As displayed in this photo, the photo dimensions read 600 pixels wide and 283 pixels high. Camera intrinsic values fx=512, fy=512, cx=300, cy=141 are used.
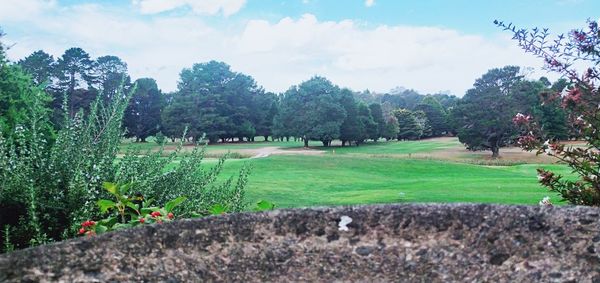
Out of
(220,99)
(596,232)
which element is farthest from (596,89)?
(220,99)

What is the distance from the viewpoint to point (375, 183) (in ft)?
52.1

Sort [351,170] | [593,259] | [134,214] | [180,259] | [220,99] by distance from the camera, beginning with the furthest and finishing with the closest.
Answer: [220,99], [351,170], [134,214], [593,259], [180,259]

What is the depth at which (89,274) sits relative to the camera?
5.05ft

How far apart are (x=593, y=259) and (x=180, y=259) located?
1.45 metres

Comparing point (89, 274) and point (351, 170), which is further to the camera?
point (351, 170)

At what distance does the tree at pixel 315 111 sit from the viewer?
4053 centimetres

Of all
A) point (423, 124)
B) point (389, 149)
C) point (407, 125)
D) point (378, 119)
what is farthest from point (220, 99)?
point (423, 124)

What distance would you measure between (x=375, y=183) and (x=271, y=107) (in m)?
36.3

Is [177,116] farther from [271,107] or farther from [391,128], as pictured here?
[391,128]

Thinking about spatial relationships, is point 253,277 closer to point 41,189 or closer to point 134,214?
point 134,214

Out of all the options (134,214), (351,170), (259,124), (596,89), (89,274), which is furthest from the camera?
(259,124)

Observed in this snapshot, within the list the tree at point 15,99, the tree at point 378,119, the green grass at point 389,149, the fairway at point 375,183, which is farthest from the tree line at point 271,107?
the tree at point 15,99

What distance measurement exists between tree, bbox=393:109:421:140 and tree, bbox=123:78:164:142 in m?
24.3

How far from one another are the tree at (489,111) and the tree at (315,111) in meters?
9.26
